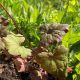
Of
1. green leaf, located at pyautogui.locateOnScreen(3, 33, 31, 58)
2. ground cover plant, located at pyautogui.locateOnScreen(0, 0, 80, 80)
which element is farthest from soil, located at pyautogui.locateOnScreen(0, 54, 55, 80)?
green leaf, located at pyautogui.locateOnScreen(3, 33, 31, 58)

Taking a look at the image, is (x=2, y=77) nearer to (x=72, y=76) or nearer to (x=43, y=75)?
(x=43, y=75)

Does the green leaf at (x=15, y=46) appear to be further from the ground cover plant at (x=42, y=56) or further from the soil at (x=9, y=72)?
the soil at (x=9, y=72)

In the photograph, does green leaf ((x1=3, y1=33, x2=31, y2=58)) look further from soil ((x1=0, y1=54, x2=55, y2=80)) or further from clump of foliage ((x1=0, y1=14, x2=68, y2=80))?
soil ((x1=0, y1=54, x2=55, y2=80))

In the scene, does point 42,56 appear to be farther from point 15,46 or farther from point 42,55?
point 15,46

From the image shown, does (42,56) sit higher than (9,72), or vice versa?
(42,56)

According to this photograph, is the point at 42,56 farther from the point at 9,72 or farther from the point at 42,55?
the point at 9,72

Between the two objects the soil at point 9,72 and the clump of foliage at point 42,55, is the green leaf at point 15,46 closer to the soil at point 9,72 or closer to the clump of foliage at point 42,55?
the clump of foliage at point 42,55

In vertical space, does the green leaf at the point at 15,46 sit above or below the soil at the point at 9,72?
above

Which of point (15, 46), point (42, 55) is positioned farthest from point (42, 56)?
point (15, 46)

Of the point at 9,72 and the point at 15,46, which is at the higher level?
the point at 15,46

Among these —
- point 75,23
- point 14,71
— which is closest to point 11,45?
point 14,71

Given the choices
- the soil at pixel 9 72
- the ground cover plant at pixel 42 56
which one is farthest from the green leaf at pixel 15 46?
the soil at pixel 9 72

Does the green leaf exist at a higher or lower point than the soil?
higher
